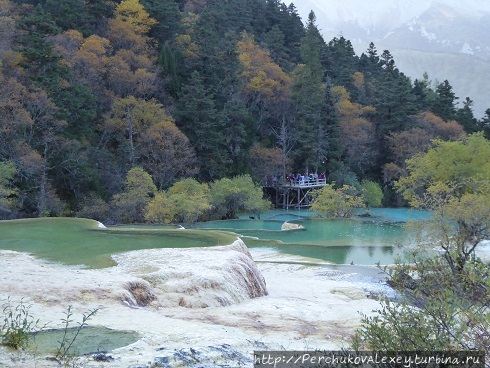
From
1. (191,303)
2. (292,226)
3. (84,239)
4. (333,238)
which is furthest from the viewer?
(292,226)

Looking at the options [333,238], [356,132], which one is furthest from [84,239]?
[356,132]

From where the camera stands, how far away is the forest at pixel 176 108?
30156mm

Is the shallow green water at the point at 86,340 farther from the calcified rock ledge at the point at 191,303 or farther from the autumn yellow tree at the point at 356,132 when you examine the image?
the autumn yellow tree at the point at 356,132

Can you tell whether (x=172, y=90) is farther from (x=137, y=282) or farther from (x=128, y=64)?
(x=137, y=282)

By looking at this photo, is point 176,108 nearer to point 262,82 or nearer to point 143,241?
point 262,82

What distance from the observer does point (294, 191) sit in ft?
148

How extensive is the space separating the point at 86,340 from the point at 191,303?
134 inches

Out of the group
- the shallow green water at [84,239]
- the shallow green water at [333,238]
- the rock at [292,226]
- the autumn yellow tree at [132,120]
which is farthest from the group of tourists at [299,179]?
the shallow green water at [84,239]

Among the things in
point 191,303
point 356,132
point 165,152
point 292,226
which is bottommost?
point 292,226

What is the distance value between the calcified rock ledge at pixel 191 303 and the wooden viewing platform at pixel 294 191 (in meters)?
28.0

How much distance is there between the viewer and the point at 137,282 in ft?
33.1

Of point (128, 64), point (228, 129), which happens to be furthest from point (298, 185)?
point (128, 64)

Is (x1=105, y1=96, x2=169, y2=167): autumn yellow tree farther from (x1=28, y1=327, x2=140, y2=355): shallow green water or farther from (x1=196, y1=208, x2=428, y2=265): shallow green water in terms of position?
(x1=28, y1=327, x2=140, y2=355): shallow green water

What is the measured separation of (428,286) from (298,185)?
36522 millimetres
